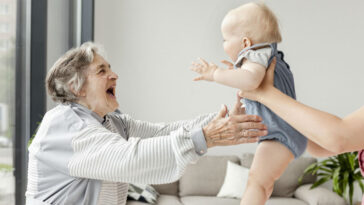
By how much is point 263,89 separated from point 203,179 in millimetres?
3258

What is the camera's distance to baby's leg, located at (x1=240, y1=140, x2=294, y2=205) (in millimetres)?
1521

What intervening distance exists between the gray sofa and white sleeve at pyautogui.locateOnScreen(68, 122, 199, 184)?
274 centimetres

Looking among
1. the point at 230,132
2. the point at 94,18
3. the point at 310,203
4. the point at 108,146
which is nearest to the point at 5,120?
the point at 108,146

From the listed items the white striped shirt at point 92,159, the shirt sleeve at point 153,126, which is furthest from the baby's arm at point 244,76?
the shirt sleeve at point 153,126

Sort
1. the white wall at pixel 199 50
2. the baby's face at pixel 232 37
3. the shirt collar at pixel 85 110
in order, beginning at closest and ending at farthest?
the baby's face at pixel 232 37 → the shirt collar at pixel 85 110 → the white wall at pixel 199 50

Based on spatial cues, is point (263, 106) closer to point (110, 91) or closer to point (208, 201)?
point (110, 91)

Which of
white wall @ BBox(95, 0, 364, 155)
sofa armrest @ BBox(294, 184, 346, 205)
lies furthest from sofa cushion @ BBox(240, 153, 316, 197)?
white wall @ BBox(95, 0, 364, 155)

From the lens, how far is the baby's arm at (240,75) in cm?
136

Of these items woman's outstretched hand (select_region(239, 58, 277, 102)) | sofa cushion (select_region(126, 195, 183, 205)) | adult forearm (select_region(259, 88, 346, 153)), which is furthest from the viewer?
sofa cushion (select_region(126, 195, 183, 205))

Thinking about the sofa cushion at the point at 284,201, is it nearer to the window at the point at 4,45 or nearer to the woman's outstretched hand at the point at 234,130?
the window at the point at 4,45

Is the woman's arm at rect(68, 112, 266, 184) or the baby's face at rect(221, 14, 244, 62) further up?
the baby's face at rect(221, 14, 244, 62)

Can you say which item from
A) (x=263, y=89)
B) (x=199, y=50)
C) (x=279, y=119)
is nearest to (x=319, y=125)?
(x=263, y=89)

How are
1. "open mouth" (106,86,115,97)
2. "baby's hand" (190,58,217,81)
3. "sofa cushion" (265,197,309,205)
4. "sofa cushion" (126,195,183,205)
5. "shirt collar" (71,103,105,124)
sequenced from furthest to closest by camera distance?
1. "sofa cushion" (265,197,309,205)
2. "sofa cushion" (126,195,183,205)
3. "open mouth" (106,86,115,97)
4. "shirt collar" (71,103,105,124)
5. "baby's hand" (190,58,217,81)

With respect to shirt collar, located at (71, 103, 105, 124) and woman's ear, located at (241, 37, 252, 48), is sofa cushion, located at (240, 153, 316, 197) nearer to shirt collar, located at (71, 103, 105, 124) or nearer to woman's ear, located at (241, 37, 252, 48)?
shirt collar, located at (71, 103, 105, 124)
